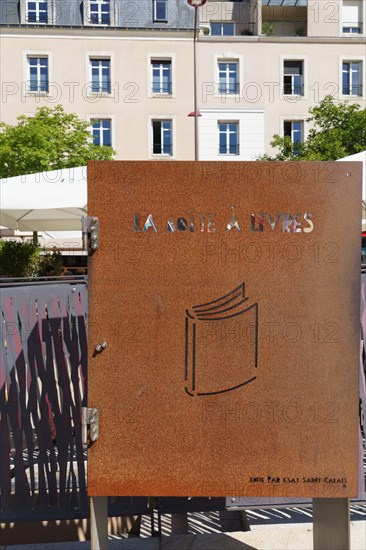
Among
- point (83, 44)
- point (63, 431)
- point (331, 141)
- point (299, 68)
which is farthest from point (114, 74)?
point (63, 431)

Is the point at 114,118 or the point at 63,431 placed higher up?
the point at 114,118

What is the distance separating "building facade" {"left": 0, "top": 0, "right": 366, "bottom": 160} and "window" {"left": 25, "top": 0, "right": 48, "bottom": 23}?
0.05m

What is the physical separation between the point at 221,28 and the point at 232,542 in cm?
3608

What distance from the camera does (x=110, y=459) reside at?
99.0 inches

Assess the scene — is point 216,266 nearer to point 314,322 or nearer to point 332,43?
point 314,322

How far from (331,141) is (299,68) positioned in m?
9.57

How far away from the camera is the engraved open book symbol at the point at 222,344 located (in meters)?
2.49

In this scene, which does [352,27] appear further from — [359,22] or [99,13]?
[99,13]

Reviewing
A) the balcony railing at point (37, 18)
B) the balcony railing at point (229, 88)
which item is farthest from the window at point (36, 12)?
the balcony railing at point (229, 88)

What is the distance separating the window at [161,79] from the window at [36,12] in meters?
6.08

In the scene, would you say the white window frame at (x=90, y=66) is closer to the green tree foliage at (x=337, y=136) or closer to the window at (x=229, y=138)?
the window at (x=229, y=138)

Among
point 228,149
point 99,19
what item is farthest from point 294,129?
point 99,19

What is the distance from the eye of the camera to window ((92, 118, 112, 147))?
30406 mm

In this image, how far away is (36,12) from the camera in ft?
103
